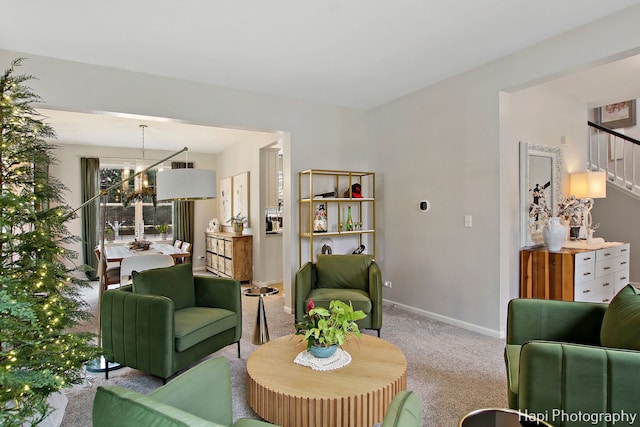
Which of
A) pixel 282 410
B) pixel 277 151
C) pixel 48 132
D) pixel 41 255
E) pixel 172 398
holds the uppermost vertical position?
pixel 277 151

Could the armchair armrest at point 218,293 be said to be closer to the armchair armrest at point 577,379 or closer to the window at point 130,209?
the armchair armrest at point 577,379

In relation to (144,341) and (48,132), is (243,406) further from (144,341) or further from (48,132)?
(48,132)

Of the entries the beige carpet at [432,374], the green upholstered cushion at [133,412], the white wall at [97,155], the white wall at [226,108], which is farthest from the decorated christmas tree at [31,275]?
the white wall at [97,155]

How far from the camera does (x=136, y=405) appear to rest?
1.01 meters

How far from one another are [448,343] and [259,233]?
3665mm

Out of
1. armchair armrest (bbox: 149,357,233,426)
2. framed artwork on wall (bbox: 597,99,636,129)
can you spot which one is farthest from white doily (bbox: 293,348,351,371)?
framed artwork on wall (bbox: 597,99,636,129)

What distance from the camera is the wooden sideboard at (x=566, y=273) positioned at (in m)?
3.67

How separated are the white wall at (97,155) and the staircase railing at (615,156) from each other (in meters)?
7.06

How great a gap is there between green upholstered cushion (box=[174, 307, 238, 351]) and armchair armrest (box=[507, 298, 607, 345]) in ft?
6.95

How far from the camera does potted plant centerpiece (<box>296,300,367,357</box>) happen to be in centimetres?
214

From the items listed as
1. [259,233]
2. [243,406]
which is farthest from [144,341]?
[259,233]

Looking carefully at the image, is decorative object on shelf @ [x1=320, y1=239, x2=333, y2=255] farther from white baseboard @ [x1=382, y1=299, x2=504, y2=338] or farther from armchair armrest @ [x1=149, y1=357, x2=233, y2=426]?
armchair armrest @ [x1=149, y1=357, x2=233, y2=426]

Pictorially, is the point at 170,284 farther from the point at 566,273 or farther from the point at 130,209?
the point at 130,209

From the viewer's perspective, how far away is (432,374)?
2791 millimetres
